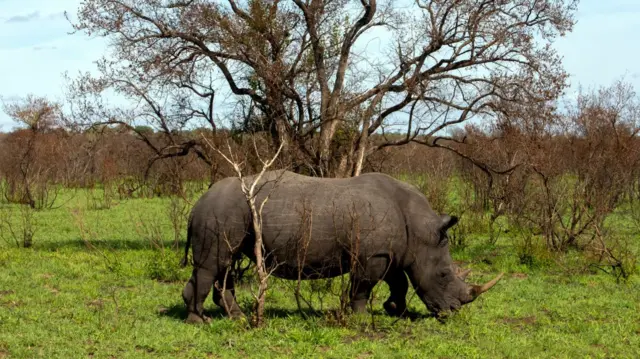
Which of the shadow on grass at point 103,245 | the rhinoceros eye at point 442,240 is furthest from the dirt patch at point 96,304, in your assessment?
Answer: the shadow on grass at point 103,245

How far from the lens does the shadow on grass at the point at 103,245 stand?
1667 cm

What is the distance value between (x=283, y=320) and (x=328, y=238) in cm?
121

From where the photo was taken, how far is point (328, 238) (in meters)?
9.66

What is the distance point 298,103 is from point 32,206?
45.7 ft

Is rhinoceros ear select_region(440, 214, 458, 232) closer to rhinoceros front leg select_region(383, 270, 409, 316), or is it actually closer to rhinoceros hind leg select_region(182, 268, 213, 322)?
rhinoceros front leg select_region(383, 270, 409, 316)

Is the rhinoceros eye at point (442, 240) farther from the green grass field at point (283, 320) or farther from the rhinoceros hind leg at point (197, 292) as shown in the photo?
the rhinoceros hind leg at point (197, 292)

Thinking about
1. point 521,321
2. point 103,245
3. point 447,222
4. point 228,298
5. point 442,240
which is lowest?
point 521,321

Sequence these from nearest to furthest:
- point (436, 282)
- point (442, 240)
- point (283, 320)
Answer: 1. point (283, 320)
2. point (436, 282)
3. point (442, 240)

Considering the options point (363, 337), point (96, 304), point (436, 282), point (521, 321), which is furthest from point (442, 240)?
point (96, 304)

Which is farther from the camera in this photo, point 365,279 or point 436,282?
point 436,282

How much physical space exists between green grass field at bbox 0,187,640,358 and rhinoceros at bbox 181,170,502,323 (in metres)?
0.44

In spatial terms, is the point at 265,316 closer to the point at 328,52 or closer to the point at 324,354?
the point at 324,354

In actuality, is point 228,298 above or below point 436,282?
below

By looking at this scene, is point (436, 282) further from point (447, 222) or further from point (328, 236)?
point (328, 236)
